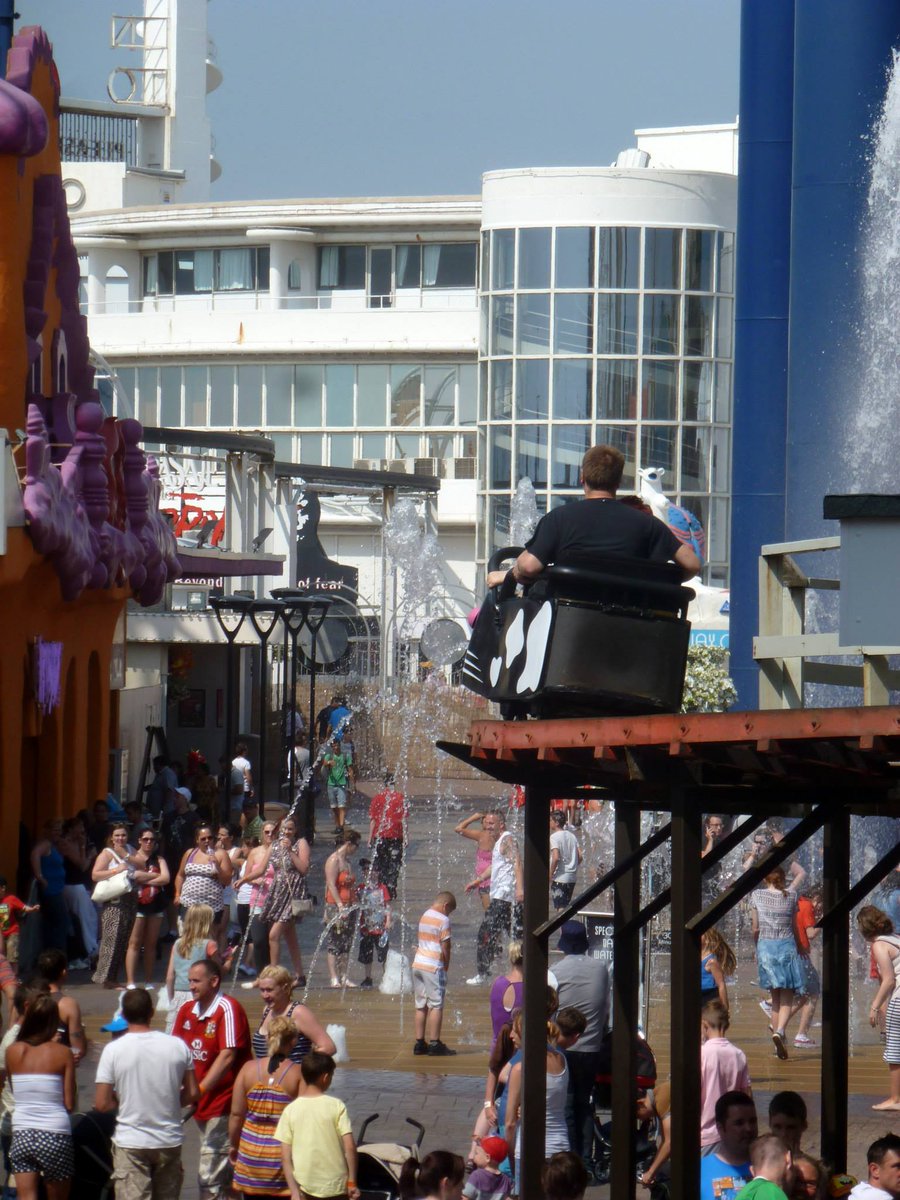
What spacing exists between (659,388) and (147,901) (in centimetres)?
4131

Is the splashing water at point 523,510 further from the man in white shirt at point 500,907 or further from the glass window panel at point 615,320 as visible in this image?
the man in white shirt at point 500,907

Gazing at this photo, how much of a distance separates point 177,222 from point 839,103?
50.5 metres

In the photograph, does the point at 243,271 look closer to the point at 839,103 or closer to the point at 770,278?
the point at 770,278

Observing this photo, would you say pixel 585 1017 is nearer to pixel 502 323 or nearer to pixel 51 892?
pixel 51 892

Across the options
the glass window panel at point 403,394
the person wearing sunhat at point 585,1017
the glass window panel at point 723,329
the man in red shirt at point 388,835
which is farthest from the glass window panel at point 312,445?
the person wearing sunhat at point 585,1017

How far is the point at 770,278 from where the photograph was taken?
2672 centimetres

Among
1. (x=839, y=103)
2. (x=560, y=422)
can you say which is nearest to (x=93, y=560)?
(x=839, y=103)

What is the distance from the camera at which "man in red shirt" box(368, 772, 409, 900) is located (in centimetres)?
1888

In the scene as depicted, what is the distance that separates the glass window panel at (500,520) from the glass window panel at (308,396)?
446 inches

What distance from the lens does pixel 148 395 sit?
70.1 m

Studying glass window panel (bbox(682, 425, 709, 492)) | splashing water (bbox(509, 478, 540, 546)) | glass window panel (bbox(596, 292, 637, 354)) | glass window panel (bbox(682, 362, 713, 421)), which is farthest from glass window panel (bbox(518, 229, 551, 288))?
glass window panel (bbox(682, 425, 709, 492))

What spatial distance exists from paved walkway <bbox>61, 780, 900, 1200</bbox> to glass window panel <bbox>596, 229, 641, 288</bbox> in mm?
36710

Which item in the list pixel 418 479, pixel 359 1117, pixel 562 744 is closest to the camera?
pixel 562 744

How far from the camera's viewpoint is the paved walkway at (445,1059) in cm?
1234
